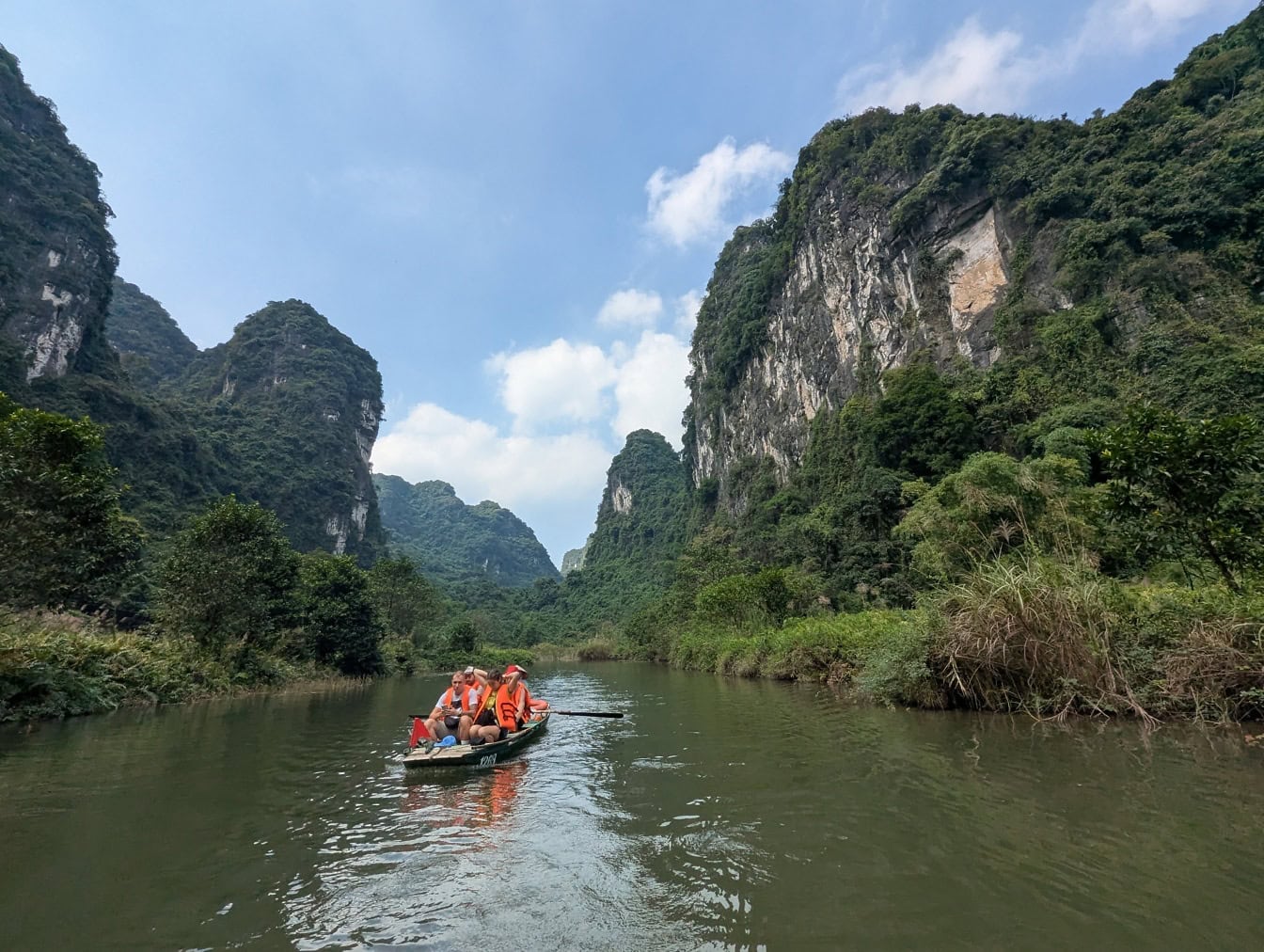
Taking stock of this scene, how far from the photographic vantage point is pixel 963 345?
121 ft

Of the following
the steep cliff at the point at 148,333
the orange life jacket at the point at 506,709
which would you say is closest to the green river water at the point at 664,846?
the orange life jacket at the point at 506,709

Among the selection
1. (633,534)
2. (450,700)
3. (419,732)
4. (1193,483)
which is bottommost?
(419,732)

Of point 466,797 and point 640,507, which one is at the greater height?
point 640,507

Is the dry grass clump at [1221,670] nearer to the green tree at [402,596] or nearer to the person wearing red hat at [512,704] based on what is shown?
the person wearing red hat at [512,704]

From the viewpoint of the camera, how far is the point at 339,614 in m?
Result: 24.6

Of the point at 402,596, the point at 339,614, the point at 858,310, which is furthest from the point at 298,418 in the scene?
the point at 858,310

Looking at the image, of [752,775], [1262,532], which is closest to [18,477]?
[752,775]

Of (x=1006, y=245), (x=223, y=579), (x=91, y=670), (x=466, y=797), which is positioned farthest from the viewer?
(x=1006, y=245)

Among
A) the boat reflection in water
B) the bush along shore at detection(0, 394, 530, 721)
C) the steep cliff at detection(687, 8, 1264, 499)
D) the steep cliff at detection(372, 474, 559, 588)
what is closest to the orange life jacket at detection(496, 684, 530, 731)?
the boat reflection in water

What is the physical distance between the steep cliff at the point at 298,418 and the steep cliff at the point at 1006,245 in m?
43.9

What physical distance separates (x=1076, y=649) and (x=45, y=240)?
65.1 m

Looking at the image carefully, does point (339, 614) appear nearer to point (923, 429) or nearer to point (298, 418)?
point (923, 429)

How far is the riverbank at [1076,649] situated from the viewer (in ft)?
24.7

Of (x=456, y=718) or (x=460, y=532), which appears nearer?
(x=456, y=718)
